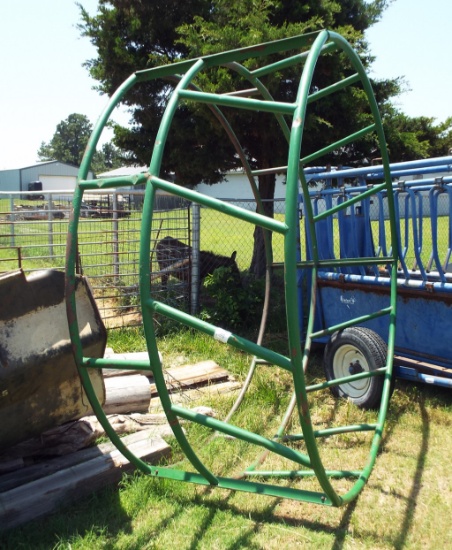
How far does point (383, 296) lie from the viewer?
4.27 metres

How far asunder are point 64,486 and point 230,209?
1740mm

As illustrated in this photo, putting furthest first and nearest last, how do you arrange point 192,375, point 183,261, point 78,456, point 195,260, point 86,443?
point 183,261
point 195,260
point 192,375
point 86,443
point 78,456

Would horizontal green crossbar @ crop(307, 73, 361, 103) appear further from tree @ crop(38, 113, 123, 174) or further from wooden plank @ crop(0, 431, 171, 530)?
tree @ crop(38, 113, 123, 174)

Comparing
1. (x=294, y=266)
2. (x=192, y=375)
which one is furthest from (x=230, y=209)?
(x=192, y=375)

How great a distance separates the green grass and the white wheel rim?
0.43 m

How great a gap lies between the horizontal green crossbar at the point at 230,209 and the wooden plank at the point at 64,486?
5.41 feet

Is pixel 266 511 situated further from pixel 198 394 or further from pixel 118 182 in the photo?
pixel 118 182

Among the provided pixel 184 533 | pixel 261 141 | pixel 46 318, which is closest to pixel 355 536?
pixel 184 533

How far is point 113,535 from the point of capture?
251 cm

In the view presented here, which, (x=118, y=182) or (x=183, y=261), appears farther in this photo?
(x=183, y=261)

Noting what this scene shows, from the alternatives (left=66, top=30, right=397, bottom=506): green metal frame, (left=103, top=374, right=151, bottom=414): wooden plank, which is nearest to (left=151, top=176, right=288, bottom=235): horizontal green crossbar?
(left=66, top=30, right=397, bottom=506): green metal frame

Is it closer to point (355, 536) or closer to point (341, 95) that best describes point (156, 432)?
point (355, 536)

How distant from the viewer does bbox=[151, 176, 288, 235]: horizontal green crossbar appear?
1.84m

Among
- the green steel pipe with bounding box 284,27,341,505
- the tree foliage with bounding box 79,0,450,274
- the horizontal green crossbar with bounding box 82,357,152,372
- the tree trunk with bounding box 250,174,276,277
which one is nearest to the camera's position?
the green steel pipe with bounding box 284,27,341,505
